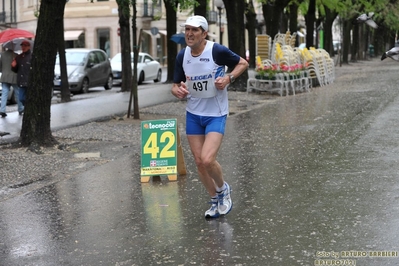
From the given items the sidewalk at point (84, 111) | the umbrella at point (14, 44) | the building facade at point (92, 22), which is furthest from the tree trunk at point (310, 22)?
the building facade at point (92, 22)

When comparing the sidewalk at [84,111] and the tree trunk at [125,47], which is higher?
the tree trunk at [125,47]

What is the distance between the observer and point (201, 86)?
→ 22.6 ft

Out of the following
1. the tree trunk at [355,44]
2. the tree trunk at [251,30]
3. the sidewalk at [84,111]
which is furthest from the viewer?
the tree trunk at [355,44]

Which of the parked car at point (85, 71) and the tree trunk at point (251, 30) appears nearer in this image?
the parked car at point (85, 71)

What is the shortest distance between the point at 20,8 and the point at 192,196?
55.5 m

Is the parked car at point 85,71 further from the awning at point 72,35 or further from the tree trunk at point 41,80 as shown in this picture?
the awning at point 72,35

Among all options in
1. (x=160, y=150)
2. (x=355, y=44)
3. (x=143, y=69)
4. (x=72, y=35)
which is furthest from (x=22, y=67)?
(x=355, y=44)

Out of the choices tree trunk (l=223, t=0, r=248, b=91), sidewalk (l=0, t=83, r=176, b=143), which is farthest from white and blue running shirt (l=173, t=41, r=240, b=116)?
tree trunk (l=223, t=0, r=248, b=91)

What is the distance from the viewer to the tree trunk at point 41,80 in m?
11.9

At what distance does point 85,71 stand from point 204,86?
2145 centimetres

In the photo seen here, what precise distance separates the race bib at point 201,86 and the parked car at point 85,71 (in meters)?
20.1

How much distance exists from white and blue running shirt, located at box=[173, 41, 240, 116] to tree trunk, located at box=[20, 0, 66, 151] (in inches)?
211

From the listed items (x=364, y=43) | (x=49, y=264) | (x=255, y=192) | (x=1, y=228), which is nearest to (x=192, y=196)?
(x=255, y=192)

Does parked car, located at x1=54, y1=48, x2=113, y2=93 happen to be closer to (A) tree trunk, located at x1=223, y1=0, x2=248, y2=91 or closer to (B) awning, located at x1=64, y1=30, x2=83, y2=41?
(A) tree trunk, located at x1=223, y1=0, x2=248, y2=91
